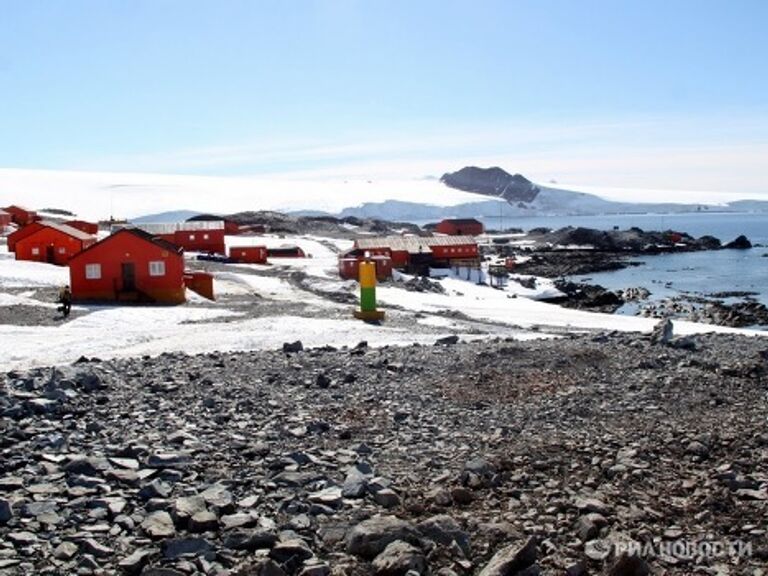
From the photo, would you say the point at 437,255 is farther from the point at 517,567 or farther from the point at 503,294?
the point at 517,567

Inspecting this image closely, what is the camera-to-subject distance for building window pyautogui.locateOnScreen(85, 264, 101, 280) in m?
39.2

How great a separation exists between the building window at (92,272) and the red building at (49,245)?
16913mm

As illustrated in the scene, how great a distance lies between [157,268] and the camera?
39.3m

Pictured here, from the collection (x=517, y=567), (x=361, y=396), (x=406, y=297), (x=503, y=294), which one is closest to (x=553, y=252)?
(x=503, y=294)

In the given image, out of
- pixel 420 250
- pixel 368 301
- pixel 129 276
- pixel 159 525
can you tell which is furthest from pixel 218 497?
pixel 420 250

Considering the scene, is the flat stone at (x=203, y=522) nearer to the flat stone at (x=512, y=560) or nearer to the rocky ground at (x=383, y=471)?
the rocky ground at (x=383, y=471)

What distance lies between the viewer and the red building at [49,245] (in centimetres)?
5512

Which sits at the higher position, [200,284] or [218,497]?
[200,284]

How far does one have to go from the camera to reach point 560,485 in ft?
33.3

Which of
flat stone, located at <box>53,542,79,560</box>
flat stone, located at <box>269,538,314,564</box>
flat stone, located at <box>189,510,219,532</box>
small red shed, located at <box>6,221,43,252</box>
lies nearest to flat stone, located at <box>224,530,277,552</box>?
flat stone, located at <box>269,538,314,564</box>

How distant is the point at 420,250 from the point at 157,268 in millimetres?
37664

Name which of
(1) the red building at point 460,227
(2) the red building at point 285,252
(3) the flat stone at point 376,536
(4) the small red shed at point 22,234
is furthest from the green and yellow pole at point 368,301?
(1) the red building at point 460,227

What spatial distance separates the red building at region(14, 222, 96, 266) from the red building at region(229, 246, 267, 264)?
1480cm

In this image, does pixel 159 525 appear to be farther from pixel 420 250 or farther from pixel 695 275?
pixel 695 275
